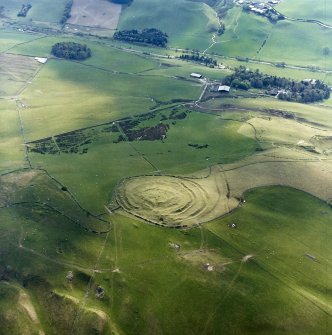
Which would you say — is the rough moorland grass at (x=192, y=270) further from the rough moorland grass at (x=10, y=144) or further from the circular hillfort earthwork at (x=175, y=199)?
the rough moorland grass at (x=10, y=144)

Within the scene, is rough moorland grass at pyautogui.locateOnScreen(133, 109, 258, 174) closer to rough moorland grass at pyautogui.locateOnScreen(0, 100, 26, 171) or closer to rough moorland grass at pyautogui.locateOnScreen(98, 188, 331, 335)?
rough moorland grass at pyautogui.locateOnScreen(98, 188, 331, 335)

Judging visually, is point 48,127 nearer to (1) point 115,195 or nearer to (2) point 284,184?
(1) point 115,195

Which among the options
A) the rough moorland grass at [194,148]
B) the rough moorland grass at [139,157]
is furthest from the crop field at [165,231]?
the rough moorland grass at [194,148]

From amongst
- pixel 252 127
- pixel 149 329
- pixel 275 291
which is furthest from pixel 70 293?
pixel 252 127

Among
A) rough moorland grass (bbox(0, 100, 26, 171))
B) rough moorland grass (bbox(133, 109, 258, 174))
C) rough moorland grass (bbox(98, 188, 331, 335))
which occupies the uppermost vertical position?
rough moorland grass (bbox(133, 109, 258, 174))

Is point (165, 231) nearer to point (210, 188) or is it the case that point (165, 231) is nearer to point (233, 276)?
point (233, 276)

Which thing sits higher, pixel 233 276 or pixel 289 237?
pixel 289 237

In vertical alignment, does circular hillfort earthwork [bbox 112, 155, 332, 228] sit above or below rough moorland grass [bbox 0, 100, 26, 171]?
above

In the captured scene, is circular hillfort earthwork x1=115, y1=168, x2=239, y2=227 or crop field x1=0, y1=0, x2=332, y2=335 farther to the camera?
circular hillfort earthwork x1=115, y1=168, x2=239, y2=227

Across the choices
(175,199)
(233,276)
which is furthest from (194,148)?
(233,276)

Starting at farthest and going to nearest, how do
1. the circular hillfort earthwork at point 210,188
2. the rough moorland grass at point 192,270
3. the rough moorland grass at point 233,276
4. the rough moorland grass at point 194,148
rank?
the rough moorland grass at point 194,148 < the circular hillfort earthwork at point 210,188 < the rough moorland grass at point 192,270 < the rough moorland grass at point 233,276

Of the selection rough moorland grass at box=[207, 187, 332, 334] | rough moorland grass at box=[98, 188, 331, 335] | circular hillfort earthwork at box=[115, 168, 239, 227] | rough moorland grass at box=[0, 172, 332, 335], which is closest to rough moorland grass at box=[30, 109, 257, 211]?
circular hillfort earthwork at box=[115, 168, 239, 227]
